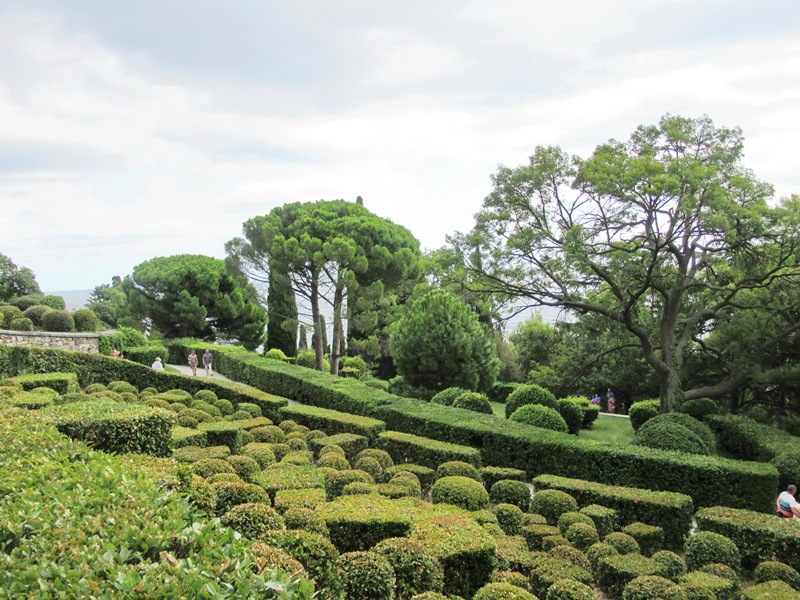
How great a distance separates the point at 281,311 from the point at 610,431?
53.8 feet

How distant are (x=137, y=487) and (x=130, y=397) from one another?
10.6 meters

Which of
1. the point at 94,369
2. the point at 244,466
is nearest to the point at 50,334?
the point at 94,369

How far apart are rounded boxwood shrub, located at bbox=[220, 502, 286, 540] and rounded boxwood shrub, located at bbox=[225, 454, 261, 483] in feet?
9.32

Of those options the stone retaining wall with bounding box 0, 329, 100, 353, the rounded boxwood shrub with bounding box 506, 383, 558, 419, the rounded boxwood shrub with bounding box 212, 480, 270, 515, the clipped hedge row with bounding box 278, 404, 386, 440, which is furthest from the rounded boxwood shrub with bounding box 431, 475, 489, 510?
the stone retaining wall with bounding box 0, 329, 100, 353

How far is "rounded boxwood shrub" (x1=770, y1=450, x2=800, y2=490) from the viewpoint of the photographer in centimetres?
1179

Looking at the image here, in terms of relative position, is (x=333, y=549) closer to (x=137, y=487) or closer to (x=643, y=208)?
(x=137, y=487)

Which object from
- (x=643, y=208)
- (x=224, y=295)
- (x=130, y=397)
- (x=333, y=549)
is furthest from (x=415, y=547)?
(x=224, y=295)

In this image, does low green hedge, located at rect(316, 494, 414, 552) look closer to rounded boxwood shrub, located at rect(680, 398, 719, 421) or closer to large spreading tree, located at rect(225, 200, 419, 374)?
rounded boxwood shrub, located at rect(680, 398, 719, 421)

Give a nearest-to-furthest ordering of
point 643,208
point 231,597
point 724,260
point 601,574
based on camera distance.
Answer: point 231,597
point 601,574
point 643,208
point 724,260

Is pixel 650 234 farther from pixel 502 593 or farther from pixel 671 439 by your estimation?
pixel 502 593

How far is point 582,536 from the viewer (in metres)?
8.18

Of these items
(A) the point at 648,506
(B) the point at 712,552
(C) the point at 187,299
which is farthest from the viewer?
(C) the point at 187,299

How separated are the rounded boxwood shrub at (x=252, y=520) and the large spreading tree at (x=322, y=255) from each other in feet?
61.6

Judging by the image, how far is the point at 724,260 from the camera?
18203mm
